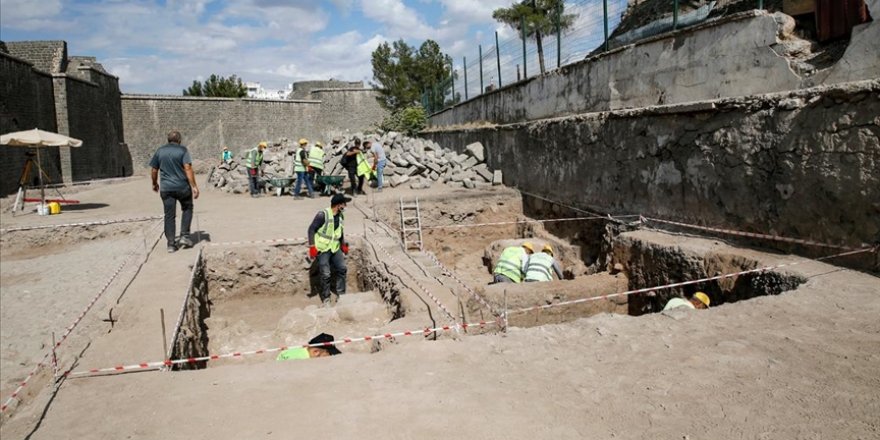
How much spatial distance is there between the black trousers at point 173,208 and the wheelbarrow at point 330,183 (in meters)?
6.00

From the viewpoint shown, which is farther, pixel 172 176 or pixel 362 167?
pixel 362 167

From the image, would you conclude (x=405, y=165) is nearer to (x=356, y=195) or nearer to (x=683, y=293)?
(x=356, y=195)

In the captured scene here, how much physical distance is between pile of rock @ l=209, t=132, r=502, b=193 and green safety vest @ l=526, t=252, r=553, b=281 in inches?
264

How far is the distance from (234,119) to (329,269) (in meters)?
26.0

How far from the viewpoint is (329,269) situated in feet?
23.2

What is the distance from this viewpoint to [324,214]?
6.84m

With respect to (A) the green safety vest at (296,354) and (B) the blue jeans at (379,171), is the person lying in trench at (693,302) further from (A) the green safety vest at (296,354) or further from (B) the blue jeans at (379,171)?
(B) the blue jeans at (379,171)

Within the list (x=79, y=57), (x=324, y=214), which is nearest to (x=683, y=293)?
(x=324, y=214)

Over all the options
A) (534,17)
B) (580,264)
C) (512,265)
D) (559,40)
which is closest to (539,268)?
(512,265)

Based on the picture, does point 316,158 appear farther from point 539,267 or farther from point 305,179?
point 539,267

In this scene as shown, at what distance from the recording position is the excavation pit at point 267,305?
579 cm

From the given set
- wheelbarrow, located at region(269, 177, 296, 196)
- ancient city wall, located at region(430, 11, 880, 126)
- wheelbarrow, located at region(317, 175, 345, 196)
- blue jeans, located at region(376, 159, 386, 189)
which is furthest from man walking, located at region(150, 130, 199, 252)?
ancient city wall, located at region(430, 11, 880, 126)

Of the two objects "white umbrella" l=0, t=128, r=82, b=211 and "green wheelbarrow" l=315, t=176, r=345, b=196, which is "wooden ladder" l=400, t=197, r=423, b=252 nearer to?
"green wheelbarrow" l=315, t=176, r=345, b=196

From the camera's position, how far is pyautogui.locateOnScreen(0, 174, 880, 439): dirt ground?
107 inches
